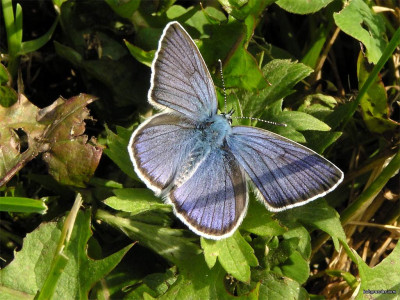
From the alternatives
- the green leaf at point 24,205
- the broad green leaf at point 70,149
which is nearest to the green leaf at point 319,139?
the broad green leaf at point 70,149

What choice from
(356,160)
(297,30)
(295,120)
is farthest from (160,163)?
(297,30)

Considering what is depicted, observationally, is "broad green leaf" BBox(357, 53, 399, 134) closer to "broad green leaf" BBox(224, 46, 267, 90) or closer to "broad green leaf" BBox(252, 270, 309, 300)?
"broad green leaf" BBox(224, 46, 267, 90)

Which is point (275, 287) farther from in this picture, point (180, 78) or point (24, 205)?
point (24, 205)

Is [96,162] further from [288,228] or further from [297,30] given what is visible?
[297,30]

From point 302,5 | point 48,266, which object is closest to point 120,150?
point 48,266

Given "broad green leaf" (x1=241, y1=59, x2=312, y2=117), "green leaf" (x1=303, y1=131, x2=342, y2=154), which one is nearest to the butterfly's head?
"broad green leaf" (x1=241, y1=59, x2=312, y2=117)

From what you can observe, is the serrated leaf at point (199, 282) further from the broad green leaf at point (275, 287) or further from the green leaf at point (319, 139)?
the green leaf at point (319, 139)
